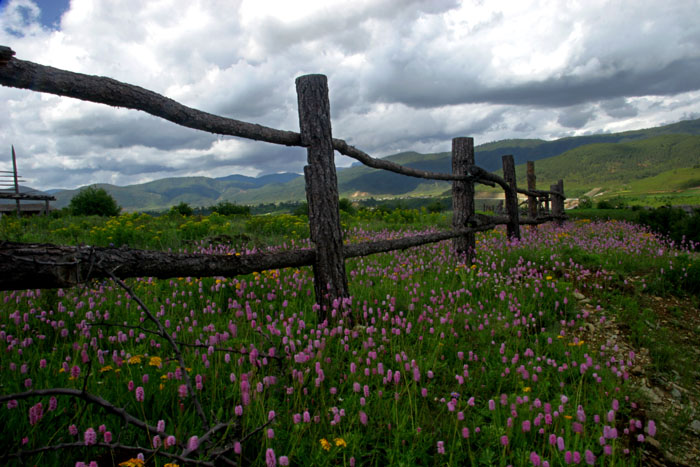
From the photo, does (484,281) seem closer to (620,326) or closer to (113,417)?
(620,326)

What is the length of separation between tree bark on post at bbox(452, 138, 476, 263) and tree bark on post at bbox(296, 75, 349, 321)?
367 cm

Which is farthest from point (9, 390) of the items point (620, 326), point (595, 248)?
point (595, 248)

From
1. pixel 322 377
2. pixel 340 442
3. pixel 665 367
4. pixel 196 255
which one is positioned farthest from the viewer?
pixel 665 367

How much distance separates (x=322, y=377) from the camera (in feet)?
8.23

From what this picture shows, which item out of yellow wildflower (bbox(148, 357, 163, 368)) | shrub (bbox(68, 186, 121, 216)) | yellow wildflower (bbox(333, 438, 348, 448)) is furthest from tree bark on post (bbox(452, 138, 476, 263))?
shrub (bbox(68, 186, 121, 216))

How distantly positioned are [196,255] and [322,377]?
126 cm

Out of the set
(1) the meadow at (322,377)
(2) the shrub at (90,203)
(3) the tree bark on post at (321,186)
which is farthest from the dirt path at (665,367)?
(2) the shrub at (90,203)

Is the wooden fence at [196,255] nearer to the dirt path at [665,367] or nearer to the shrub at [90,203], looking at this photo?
the dirt path at [665,367]

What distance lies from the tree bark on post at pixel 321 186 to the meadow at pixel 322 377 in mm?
286

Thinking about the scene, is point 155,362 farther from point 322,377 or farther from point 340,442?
point 340,442

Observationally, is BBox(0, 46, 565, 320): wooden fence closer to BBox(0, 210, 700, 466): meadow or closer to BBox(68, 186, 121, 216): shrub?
BBox(0, 210, 700, 466): meadow

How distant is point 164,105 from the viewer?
276cm

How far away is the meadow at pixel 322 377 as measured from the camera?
77.8 inches

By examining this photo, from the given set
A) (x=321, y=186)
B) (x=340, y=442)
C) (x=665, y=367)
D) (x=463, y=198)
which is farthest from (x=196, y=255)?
(x=463, y=198)
